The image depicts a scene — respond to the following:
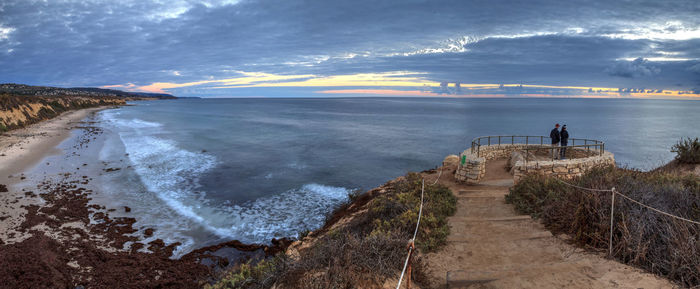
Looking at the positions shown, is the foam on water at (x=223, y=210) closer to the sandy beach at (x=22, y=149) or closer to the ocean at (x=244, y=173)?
the ocean at (x=244, y=173)

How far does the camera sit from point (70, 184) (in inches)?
703

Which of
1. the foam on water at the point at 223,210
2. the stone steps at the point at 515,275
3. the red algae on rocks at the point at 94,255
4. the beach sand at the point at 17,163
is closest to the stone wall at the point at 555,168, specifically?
the stone steps at the point at 515,275

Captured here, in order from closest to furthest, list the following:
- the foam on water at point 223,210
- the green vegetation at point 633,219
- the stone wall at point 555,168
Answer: the green vegetation at point 633,219, the stone wall at point 555,168, the foam on water at point 223,210

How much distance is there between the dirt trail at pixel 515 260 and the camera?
18.9ft

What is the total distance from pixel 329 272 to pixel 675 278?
592 centimetres

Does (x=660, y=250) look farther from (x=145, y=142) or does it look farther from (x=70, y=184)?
(x=145, y=142)

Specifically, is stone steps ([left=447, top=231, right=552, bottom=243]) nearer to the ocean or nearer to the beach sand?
the ocean

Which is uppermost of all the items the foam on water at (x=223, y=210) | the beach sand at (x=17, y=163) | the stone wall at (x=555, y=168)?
the stone wall at (x=555, y=168)

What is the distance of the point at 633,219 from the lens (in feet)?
21.9

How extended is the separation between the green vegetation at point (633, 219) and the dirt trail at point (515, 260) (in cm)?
34

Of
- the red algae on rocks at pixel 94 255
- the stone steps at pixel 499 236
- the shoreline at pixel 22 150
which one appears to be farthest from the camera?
the shoreline at pixel 22 150

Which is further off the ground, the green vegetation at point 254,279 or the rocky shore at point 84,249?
the green vegetation at point 254,279

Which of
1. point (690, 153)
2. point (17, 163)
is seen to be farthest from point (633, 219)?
point (17, 163)

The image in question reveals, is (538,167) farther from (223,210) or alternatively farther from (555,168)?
(223,210)
